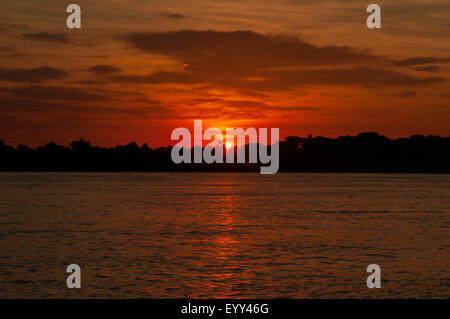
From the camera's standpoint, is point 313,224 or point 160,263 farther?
point 313,224

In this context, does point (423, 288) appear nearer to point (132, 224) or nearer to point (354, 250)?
point (354, 250)

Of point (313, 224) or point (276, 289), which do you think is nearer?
point (276, 289)

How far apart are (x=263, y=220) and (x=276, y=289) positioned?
157 ft

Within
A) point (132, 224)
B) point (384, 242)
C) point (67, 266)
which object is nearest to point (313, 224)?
point (384, 242)

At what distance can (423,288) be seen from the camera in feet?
108

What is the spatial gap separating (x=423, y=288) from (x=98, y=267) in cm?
2182

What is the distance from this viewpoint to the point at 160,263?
41594 millimetres
